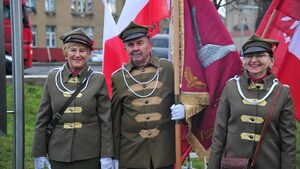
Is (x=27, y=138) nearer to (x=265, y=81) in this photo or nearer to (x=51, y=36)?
(x=265, y=81)

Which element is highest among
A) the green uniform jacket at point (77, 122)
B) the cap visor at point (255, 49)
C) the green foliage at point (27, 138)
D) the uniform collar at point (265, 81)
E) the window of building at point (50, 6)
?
the window of building at point (50, 6)

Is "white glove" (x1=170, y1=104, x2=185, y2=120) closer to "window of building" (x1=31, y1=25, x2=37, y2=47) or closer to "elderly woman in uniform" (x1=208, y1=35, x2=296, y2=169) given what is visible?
"elderly woman in uniform" (x1=208, y1=35, x2=296, y2=169)

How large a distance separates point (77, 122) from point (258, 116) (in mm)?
1419

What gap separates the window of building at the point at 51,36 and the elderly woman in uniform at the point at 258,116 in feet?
120

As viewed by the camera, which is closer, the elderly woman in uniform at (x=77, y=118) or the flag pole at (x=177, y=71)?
the elderly woman in uniform at (x=77, y=118)

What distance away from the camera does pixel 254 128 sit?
338 centimetres

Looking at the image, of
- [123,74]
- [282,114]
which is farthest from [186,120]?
[282,114]

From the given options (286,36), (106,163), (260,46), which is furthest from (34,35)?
(260,46)

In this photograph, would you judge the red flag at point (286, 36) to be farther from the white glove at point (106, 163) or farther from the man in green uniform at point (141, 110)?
the white glove at point (106, 163)

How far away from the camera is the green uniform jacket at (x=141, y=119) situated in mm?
3867

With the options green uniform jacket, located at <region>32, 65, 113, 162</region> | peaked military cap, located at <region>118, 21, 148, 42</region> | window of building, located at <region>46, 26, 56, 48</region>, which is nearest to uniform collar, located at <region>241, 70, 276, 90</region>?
peaked military cap, located at <region>118, 21, 148, 42</region>

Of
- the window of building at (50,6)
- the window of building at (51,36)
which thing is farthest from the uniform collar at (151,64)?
the window of building at (50,6)

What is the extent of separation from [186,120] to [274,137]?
33.1 inches

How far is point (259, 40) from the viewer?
3430 mm
